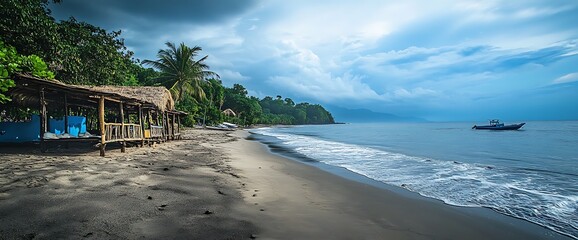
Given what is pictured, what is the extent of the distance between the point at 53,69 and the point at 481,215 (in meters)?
16.0

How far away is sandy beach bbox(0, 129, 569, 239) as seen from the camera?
346 cm

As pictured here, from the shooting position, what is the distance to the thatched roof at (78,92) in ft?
29.3

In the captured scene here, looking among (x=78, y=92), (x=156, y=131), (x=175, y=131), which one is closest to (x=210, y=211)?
(x=78, y=92)

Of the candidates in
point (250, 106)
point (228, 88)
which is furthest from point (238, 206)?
point (228, 88)

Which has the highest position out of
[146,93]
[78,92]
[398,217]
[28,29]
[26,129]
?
[28,29]

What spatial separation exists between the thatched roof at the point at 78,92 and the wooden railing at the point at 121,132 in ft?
3.72

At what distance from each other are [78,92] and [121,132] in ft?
7.31

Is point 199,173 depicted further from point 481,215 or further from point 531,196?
point 531,196

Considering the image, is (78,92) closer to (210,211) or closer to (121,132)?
(121,132)

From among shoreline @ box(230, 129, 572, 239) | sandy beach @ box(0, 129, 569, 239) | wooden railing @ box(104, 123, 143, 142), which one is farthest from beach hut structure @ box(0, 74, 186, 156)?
shoreline @ box(230, 129, 572, 239)

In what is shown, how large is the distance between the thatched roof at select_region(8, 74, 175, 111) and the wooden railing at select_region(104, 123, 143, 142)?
1.13m

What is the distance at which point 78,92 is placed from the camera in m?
9.98

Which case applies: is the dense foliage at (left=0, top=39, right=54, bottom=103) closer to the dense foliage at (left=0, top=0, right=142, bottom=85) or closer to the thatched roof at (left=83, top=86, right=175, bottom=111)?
the dense foliage at (left=0, top=0, right=142, bottom=85)

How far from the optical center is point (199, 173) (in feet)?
23.6
